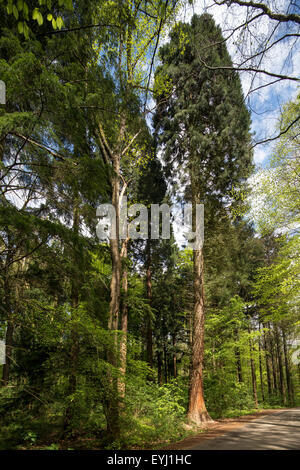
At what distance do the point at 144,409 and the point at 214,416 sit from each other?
5801mm

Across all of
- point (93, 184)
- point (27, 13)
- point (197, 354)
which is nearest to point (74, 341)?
point (93, 184)

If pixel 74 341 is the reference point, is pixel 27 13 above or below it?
above

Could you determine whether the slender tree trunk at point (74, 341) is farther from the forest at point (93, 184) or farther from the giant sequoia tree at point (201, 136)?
the giant sequoia tree at point (201, 136)

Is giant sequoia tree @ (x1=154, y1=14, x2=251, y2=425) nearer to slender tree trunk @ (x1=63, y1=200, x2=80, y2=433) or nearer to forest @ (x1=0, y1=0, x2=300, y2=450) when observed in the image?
forest @ (x1=0, y1=0, x2=300, y2=450)

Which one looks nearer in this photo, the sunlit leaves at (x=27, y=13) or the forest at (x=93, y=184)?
the sunlit leaves at (x=27, y=13)

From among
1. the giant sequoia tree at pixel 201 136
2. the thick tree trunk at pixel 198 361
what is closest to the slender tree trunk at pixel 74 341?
the thick tree trunk at pixel 198 361

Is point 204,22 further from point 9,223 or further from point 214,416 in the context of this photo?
point 214,416

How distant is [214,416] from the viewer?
36.1ft

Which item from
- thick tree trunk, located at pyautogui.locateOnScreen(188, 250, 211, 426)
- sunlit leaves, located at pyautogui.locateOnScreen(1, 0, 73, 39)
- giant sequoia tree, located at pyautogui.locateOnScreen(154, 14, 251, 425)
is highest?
giant sequoia tree, located at pyautogui.locateOnScreen(154, 14, 251, 425)

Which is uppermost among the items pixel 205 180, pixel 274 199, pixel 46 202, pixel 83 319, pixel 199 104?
pixel 199 104

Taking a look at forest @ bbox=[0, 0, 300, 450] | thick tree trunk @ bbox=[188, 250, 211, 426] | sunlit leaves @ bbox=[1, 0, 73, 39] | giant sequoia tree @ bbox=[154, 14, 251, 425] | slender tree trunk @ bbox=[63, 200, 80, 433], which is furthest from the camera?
giant sequoia tree @ bbox=[154, 14, 251, 425]

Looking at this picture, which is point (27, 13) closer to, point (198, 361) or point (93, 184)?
point (93, 184)

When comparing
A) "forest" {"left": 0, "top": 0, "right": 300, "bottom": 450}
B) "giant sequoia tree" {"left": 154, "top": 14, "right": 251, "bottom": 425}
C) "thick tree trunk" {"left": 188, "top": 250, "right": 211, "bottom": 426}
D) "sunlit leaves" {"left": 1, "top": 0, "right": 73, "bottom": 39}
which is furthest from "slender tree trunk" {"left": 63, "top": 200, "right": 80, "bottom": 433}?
"giant sequoia tree" {"left": 154, "top": 14, "right": 251, "bottom": 425}
